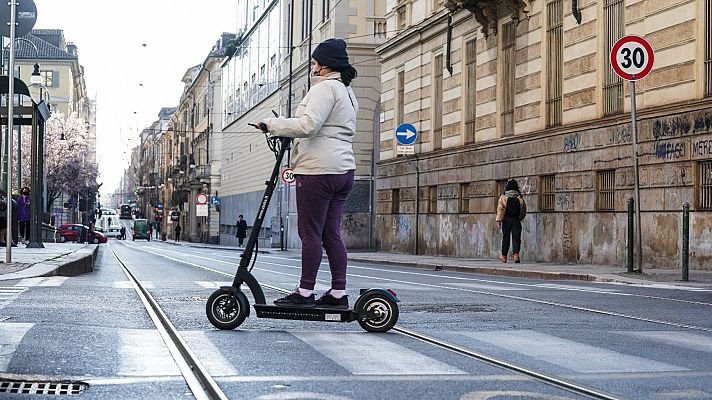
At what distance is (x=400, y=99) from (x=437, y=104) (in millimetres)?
4301

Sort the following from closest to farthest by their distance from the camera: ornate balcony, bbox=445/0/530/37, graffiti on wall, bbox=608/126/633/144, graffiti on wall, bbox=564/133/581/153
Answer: graffiti on wall, bbox=608/126/633/144 → graffiti on wall, bbox=564/133/581/153 → ornate balcony, bbox=445/0/530/37

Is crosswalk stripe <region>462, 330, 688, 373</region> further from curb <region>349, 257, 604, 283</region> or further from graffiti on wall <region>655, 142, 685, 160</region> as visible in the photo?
graffiti on wall <region>655, 142, 685, 160</region>

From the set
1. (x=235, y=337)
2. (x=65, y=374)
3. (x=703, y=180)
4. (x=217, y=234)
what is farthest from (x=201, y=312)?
(x=217, y=234)

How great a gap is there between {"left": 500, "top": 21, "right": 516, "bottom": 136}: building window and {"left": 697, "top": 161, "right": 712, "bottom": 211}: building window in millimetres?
9800

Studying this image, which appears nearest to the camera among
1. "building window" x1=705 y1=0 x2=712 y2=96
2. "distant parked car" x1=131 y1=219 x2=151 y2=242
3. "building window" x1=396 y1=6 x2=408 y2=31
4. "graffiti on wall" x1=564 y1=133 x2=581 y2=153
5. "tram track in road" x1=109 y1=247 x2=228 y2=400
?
"tram track in road" x1=109 y1=247 x2=228 y2=400

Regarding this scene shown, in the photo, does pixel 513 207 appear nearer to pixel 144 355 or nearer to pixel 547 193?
pixel 547 193

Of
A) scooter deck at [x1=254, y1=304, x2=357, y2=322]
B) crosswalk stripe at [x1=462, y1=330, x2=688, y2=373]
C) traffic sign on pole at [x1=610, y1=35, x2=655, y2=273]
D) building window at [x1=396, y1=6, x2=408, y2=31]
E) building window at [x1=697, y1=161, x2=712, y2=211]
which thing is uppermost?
building window at [x1=396, y1=6, x2=408, y2=31]

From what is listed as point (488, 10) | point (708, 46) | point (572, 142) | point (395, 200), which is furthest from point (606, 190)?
point (395, 200)

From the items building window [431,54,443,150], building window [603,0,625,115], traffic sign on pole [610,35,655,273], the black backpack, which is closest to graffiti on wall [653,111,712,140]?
building window [603,0,625,115]

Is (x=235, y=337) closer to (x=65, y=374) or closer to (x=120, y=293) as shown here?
(x=65, y=374)

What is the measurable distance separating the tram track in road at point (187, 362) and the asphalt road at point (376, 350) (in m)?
0.05

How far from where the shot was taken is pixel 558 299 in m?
12.3

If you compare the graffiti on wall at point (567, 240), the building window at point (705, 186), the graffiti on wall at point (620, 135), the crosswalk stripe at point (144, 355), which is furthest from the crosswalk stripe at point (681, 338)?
the graffiti on wall at point (567, 240)

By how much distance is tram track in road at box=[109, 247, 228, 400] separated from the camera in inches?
215
